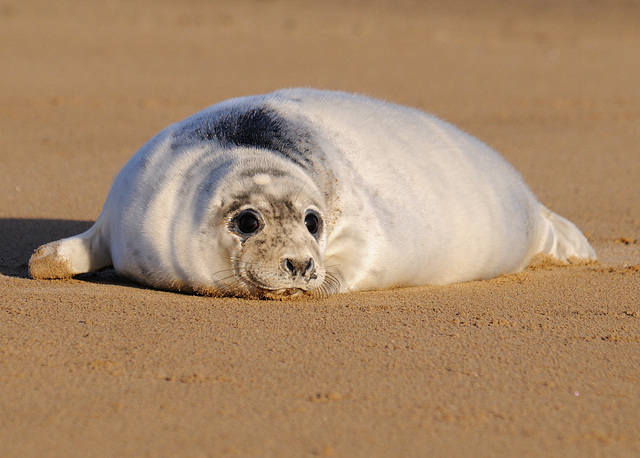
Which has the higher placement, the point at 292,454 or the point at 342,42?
the point at 292,454

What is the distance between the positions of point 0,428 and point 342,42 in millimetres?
15832

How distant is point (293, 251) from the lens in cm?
346

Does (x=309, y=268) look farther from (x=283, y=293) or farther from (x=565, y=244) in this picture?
(x=565, y=244)

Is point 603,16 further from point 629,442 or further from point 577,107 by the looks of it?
point 629,442

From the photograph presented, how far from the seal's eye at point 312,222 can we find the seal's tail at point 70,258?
3.37ft

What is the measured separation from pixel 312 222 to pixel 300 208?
0.28 feet

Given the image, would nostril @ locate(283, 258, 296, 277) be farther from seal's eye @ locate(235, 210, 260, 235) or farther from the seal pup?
seal's eye @ locate(235, 210, 260, 235)

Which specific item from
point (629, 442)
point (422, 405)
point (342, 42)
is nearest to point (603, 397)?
point (629, 442)

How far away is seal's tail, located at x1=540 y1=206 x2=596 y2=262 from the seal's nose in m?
1.81

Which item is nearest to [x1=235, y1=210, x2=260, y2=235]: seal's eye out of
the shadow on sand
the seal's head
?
the seal's head

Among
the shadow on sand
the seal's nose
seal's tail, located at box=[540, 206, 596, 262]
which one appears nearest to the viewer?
the seal's nose

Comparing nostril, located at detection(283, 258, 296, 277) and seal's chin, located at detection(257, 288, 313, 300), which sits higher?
nostril, located at detection(283, 258, 296, 277)

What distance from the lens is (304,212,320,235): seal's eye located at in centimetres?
357

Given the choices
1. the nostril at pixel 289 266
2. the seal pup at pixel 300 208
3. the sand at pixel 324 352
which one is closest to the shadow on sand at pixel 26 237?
the sand at pixel 324 352
